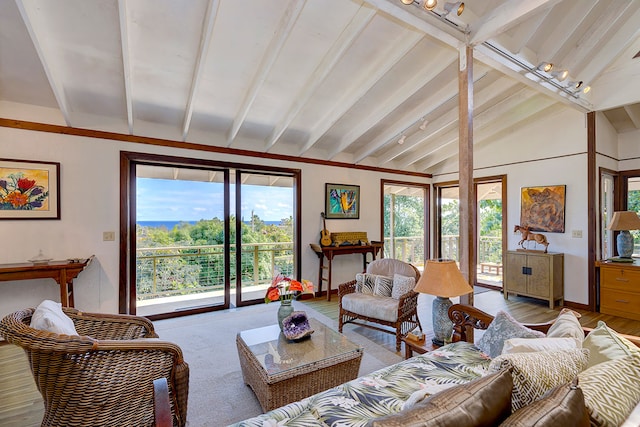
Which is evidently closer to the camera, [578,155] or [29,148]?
[29,148]

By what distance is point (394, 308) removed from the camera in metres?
2.92

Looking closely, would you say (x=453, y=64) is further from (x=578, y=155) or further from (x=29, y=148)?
(x=29, y=148)

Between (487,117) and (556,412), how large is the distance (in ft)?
15.7

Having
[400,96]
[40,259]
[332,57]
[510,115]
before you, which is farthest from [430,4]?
[40,259]

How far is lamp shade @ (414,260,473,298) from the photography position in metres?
1.96

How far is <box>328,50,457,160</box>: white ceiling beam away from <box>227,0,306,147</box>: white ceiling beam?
1.75 metres

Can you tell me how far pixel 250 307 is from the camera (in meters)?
4.40

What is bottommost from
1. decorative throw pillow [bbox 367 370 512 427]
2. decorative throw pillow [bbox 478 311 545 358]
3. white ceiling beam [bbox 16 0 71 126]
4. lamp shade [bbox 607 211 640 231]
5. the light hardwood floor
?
the light hardwood floor

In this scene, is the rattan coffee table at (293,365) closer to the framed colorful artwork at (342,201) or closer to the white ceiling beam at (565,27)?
the framed colorful artwork at (342,201)

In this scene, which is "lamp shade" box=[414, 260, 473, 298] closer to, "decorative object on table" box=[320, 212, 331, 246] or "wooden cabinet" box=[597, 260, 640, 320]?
"decorative object on table" box=[320, 212, 331, 246]

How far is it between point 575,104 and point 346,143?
327 cm

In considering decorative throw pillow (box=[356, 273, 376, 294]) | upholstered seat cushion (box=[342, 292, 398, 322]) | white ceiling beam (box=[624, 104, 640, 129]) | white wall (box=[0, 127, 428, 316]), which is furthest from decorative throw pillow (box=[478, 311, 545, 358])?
white ceiling beam (box=[624, 104, 640, 129])

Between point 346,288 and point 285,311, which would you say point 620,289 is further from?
point 285,311

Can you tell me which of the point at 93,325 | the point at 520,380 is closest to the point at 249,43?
the point at 93,325
